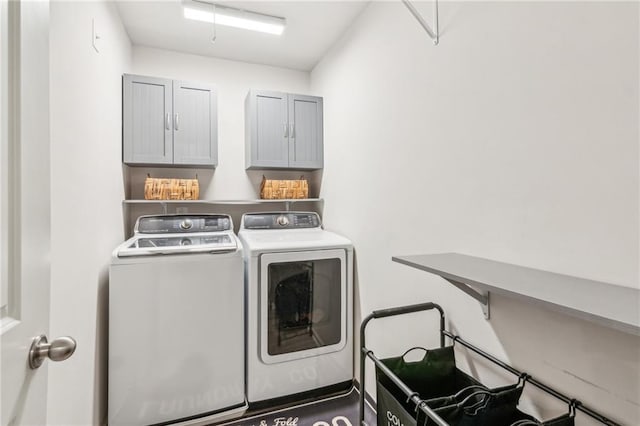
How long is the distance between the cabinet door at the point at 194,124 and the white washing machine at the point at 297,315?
82 cm

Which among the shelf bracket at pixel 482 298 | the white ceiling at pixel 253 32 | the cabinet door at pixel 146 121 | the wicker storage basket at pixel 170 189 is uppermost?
the white ceiling at pixel 253 32

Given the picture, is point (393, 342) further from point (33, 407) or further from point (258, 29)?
point (258, 29)

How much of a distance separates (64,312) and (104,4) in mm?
1779

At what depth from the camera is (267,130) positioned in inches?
109

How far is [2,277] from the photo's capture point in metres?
0.59

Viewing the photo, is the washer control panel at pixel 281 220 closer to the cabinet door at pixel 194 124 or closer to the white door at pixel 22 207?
the cabinet door at pixel 194 124

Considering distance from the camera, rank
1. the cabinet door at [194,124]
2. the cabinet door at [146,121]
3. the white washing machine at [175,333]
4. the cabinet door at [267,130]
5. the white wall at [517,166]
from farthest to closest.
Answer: the cabinet door at [267,130] → the cabinet door at [194,124] → the cabinet door at [146,121] → the white washing machine at [175,333] → the white wall at [517,166]

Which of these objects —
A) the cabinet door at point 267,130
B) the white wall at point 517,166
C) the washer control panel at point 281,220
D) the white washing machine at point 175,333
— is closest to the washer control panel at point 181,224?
the washer control panel at point 281,220

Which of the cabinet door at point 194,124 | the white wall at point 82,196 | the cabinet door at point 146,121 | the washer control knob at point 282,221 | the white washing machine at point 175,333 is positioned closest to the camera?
the white wall at point 82,196

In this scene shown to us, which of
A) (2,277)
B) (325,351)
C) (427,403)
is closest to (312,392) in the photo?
(325,351)

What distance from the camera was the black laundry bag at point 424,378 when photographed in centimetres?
126

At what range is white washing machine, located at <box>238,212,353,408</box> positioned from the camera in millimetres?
2090

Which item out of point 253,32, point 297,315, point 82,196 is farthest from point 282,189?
point 82,196

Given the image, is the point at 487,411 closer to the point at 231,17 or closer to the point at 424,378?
the point at 424,378
